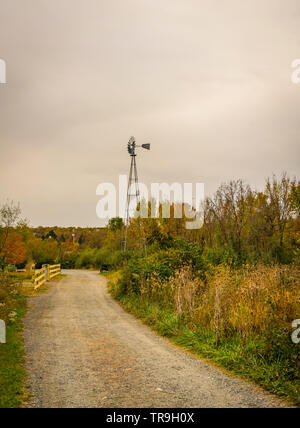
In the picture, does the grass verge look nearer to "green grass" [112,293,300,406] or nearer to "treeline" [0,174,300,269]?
"green grass" [112,293,300,406]

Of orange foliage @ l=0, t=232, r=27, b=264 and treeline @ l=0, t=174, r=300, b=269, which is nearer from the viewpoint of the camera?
treeline @ l=0, t=174, r=300, b=269

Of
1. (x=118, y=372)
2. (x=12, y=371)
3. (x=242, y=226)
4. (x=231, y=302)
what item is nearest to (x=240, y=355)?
(x=231, y=302)

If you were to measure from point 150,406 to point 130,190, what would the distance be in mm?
17203

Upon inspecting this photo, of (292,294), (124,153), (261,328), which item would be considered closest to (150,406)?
(261,328)

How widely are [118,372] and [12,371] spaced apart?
5.61 ft

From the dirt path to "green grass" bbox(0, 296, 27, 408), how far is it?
17 cm

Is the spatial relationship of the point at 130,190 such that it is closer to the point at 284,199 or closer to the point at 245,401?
the point at 284,199

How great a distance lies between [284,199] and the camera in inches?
943

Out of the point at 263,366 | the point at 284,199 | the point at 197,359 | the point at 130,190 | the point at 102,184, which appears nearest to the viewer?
the point at 263,366

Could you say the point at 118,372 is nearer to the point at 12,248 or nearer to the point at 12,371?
the point at 12,371

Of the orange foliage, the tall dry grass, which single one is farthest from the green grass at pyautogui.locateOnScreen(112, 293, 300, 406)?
the orange foliage

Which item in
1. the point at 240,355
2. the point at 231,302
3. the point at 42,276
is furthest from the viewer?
the point at 42,276

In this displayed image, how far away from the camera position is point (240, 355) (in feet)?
20.7

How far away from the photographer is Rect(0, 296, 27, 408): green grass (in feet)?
15.4
